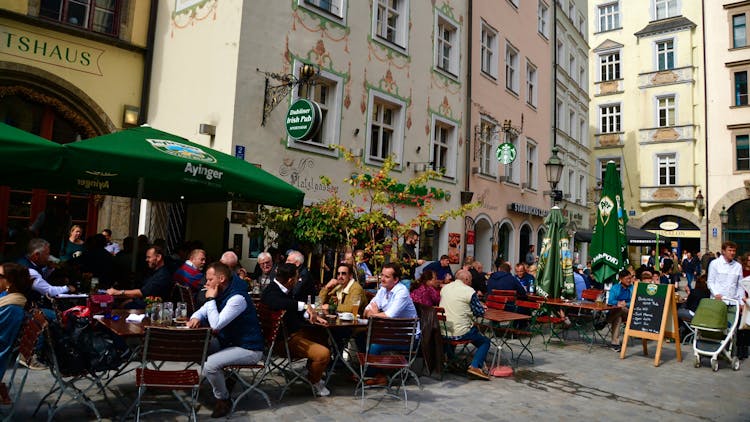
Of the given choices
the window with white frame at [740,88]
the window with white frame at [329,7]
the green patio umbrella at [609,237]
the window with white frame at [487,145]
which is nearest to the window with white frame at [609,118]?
the window with white frame at [740,88]

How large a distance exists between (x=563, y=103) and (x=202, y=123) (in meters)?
18.8

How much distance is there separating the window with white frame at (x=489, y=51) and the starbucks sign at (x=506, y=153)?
8.58 feet

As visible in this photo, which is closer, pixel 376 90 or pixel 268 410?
pixel 268 410

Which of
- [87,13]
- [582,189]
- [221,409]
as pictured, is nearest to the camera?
[221,409]

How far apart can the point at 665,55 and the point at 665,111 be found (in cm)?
335

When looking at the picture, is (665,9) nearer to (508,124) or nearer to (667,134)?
(667,134)

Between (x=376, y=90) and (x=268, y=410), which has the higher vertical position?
(x=376, y=90)

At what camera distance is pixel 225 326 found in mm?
4699

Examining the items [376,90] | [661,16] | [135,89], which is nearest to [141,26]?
[135,89]

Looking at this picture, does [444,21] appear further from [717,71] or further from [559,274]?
[717,71]

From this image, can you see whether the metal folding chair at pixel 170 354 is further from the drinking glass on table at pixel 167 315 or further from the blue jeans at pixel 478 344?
the blue jeans at pixel 478 344

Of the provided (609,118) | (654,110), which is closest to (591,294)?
(654,110)

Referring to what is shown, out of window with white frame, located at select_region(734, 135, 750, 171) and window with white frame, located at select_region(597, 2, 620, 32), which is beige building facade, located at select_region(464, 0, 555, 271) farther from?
window with white frame, located at select_region(597, 2, 620, 32)

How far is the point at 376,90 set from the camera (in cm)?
1246
